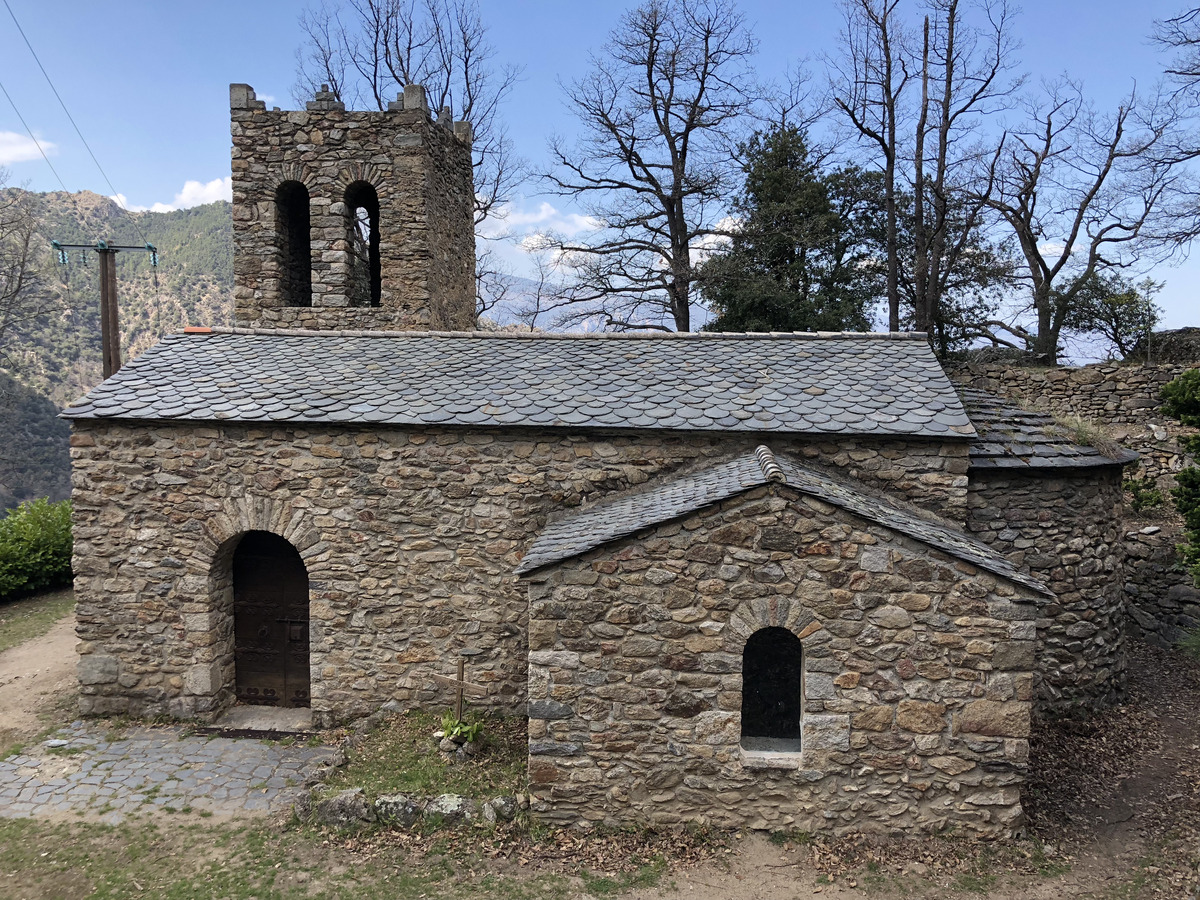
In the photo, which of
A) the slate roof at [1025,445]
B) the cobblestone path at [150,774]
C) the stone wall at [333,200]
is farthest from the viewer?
the stone wall at [333,200]

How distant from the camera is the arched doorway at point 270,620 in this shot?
28.3 feet

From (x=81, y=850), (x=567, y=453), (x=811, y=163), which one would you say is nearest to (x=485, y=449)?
(x=567, y=453)

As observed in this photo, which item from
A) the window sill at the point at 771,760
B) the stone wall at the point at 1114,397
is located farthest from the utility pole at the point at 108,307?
the stone wall at the point at 1114,397

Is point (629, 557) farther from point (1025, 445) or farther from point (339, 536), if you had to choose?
point (1025, 445)

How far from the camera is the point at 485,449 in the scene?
305 inches

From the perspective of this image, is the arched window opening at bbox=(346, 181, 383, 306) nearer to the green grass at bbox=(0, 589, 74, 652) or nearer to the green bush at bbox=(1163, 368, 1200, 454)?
the green grass at bbox=(0, 589, 74, 652)

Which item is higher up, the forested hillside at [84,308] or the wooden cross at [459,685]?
the forested hillside at [84,308]

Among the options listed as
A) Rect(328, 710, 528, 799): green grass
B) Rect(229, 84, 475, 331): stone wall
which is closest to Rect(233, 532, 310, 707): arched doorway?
Rect(328, 710, 528, 799): green grass

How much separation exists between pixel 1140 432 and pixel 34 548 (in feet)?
73.3

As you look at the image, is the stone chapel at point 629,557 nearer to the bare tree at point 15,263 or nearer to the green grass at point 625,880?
the green grass at point 625,880

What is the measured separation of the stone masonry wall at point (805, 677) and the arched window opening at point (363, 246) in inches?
324

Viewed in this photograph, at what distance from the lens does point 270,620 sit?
28.5 ft

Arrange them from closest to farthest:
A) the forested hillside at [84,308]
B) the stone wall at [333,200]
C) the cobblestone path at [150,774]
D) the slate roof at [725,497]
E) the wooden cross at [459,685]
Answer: the slate roof at [725,497] → the cobblestone path at [150,774] → the wooden cross at [459,685] → the stone wall at [333,200] → the forested hillside at [84,308]

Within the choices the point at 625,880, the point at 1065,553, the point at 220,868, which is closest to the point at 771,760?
the point at 625,880
